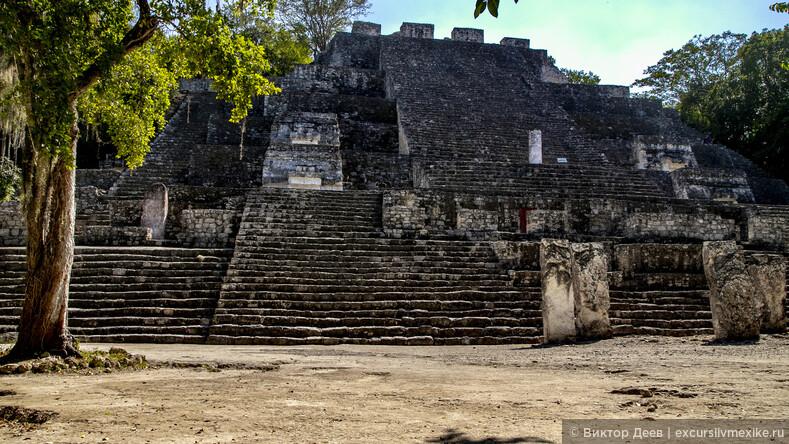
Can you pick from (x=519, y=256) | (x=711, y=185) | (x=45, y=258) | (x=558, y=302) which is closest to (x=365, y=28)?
(x=711, y=185)

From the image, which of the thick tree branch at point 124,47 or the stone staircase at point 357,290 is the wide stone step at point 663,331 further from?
the thick tree branch at point 124,47

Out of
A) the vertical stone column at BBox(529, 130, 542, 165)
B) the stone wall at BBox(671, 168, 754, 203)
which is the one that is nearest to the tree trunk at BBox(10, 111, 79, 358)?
the vertical stone column at BBox(529, 130, 542, 165)

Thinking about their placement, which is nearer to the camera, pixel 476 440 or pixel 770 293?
pixel 476 440

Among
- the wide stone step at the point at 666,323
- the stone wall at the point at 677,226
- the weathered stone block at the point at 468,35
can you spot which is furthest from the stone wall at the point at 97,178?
the weathered stone block at the point at 468,35

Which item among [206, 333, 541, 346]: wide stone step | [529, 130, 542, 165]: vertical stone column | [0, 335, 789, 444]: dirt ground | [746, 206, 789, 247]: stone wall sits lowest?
[206, 333, 541, 346]: wide stone step

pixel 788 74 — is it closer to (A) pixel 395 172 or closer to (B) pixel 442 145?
(B) pixel 442 145

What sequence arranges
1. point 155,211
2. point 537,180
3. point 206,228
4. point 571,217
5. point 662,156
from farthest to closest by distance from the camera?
point 662,156
point 537,180
point 571,217
point 155,211
point 206,228

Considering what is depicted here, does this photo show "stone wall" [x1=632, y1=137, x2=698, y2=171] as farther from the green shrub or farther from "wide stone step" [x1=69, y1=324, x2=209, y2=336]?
the green shrub

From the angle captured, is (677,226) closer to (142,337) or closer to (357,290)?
(357,290)

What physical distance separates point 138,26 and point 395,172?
34.1 feet

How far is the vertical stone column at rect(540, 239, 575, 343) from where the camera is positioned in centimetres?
731

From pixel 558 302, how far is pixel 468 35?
68.2 feet

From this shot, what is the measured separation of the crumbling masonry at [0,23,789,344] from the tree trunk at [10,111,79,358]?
246cm

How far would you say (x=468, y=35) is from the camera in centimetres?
2605
